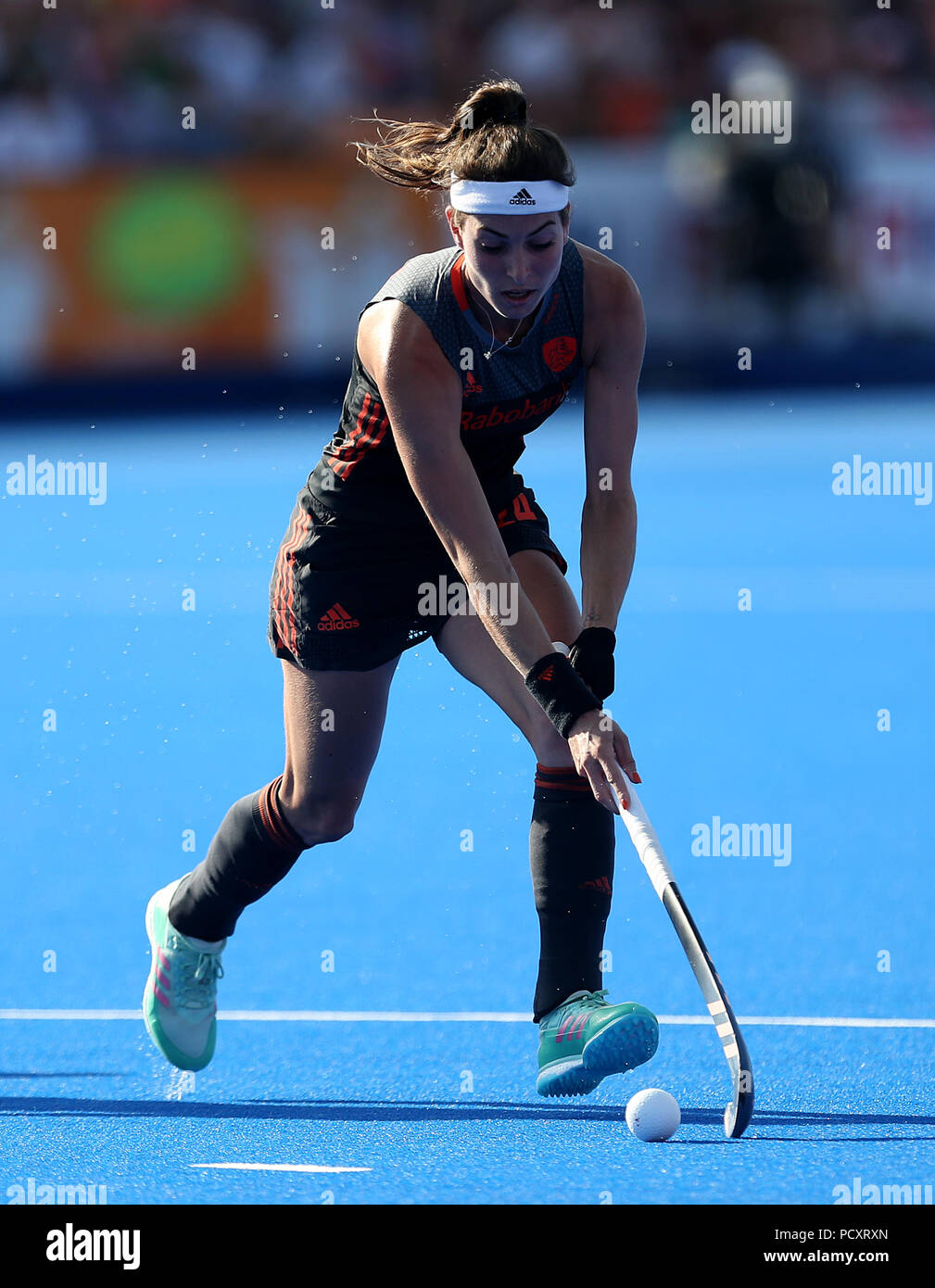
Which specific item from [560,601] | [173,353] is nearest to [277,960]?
[560,601]

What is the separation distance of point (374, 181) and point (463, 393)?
1137cm

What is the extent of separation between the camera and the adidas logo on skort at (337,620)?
388 cm

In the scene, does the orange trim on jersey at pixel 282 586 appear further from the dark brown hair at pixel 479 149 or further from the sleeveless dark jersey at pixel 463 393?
the dark brown hair at pixel 479 149

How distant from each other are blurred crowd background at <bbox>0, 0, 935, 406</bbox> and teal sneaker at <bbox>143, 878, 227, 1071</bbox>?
34.1 feet

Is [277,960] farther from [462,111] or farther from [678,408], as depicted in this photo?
[678,408]

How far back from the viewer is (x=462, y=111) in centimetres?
363

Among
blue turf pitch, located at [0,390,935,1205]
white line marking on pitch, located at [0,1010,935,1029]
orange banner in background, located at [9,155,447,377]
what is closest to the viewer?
blue turf pitch, located at [0,390,935,1205]

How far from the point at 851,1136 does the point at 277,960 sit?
1722mm

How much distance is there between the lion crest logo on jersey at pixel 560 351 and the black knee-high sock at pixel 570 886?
2.47 ft

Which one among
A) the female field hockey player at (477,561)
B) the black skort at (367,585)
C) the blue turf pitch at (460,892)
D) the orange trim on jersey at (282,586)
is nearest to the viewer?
the female field hockey player at (477,561)

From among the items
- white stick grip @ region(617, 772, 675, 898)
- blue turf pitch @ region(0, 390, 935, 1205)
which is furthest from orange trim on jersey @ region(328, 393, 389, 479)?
blue turf pitch @ region(0, 390, 935, 1205)

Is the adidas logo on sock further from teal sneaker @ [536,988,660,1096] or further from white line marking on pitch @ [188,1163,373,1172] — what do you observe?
white line marking on pitch @ [188,1163,373,1172]

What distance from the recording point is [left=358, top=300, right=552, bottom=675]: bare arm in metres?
3.50

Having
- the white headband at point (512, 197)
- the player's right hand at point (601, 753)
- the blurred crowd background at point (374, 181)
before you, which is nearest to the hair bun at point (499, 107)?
the white headband at point (512, 197)
